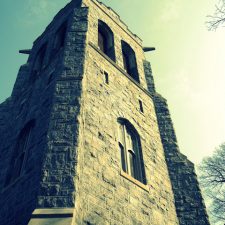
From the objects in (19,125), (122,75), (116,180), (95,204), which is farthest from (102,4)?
(95,204)

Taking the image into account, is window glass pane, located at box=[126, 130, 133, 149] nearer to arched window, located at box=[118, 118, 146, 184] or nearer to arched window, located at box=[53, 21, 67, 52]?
arched window, located at box=[118, 118, 146, 184]

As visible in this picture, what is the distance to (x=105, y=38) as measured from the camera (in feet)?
44.3

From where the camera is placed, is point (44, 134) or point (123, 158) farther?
point (123, 158)

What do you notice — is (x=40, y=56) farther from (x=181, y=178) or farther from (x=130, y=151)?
(x=181, y=178)

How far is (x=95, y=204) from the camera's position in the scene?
602 centimetres

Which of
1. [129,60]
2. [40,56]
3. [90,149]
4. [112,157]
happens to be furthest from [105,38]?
[90,149]

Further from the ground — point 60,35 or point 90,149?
point 60,35

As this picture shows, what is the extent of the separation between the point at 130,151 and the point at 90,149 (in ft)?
6.60

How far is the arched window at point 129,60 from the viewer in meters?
13.2

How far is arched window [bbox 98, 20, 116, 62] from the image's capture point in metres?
12.8

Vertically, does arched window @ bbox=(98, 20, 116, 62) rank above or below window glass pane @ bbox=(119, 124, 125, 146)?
above

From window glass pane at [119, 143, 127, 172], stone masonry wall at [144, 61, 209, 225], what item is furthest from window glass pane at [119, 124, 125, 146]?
stone masonry wall at [144, 61, 209, 225]

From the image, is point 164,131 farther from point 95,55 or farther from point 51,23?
point 51,23

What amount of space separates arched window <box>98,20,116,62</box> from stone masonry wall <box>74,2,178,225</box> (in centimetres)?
127
